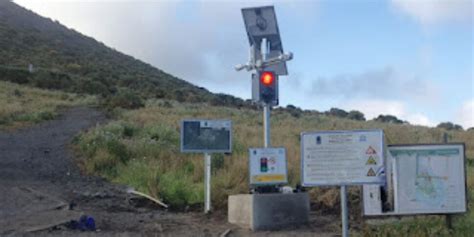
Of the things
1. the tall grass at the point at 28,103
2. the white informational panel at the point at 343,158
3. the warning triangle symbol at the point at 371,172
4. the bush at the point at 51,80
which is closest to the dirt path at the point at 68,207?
the white informational panel at the point at 343,158

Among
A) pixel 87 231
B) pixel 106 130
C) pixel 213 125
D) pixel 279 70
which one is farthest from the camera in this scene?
pixel 106 130

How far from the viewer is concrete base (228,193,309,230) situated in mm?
11018

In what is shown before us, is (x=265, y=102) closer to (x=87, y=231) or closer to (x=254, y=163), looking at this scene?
(x=254, y=163)

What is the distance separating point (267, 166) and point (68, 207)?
365 centimetres

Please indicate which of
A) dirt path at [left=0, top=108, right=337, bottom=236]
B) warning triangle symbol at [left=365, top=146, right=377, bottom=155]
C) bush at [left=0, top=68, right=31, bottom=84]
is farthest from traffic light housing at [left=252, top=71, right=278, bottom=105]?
bush at [left=0, top=68, right=31, bottom=84]

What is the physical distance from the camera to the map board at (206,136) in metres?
13.1

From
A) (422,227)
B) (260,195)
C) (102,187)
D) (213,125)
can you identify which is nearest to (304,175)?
(422,227)

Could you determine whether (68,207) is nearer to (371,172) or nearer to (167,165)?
(167,165)

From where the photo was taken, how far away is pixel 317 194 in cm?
1395

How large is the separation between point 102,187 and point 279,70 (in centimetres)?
519

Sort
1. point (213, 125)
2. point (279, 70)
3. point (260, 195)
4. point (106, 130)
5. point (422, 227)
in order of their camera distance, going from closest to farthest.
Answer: point (422, 227) → point (260, 195) → point (279, 70) → point (213, 125) → point (106, 130)

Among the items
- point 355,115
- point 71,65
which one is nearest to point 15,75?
point 71,65

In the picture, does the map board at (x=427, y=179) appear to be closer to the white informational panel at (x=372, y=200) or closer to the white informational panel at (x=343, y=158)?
the white informational panel at (x=372, y=200)

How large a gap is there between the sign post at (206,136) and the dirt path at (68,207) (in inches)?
47.0
